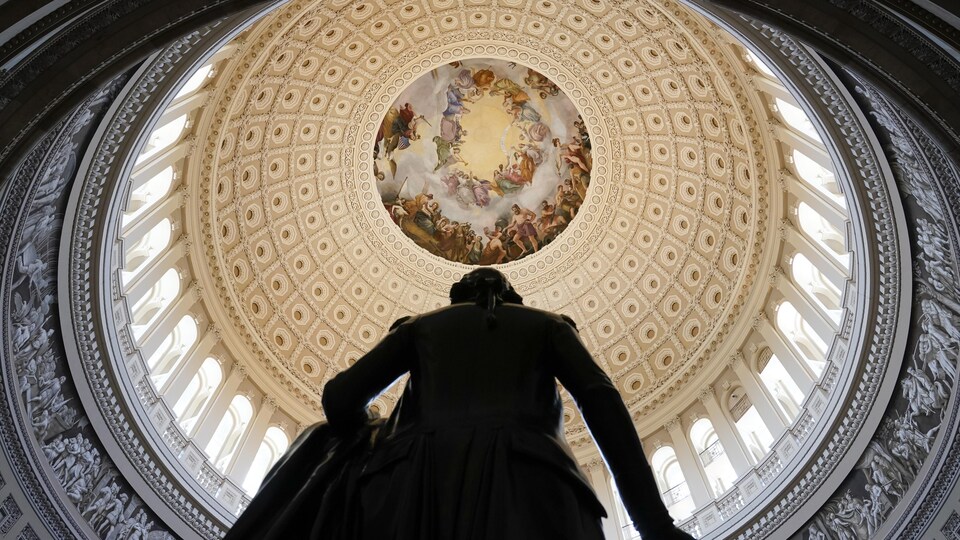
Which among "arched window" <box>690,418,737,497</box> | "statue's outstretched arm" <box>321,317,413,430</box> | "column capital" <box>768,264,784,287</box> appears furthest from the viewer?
"column capital" <box>768,264,784,287</box>

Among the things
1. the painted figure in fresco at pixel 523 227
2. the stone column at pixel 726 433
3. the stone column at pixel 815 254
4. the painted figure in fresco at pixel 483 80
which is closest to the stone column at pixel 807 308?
the stone column at pixel 815 254

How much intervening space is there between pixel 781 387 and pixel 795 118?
622 cm

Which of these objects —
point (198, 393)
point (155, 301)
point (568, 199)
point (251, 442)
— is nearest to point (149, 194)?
point (155, 301)

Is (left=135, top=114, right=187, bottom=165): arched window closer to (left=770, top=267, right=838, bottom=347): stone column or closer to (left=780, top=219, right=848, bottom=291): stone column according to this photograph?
(left=780, top=219, right=848, bottom=291): stone column

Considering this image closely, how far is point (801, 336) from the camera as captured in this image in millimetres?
17562

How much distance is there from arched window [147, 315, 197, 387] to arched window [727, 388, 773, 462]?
13680mm

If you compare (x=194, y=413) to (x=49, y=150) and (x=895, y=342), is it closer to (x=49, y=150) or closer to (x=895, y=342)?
(x=49, y=150)

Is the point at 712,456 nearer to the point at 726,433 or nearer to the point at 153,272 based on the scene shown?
the point at 726,433

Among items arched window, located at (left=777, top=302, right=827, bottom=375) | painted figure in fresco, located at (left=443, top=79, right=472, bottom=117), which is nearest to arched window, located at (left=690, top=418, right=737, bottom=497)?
arched window, located at (left=777, top=302, right=827, bottom=375)

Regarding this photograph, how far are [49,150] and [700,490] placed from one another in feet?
51.3

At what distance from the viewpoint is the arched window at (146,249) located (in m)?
16.3

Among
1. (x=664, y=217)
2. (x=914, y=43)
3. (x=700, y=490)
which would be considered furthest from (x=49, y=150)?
(x=664, y=217)

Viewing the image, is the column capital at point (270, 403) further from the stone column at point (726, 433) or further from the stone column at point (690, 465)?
the stone column at point (726, 433)

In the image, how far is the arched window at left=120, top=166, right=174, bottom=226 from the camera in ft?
53.4
